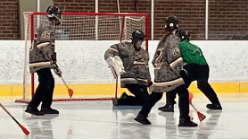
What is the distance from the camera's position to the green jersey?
8785 mm

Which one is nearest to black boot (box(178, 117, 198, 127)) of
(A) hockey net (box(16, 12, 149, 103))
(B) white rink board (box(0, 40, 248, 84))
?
(A) hockey net (box(16, 12, 149, 103))

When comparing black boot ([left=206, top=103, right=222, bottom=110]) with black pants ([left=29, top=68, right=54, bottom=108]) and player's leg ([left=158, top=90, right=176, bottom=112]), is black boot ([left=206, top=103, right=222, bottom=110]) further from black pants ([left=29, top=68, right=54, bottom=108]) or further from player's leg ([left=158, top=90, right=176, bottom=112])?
black pants ([left=29, top=68, right=54, bottom=108])

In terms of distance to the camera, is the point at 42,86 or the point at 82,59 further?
the point at 82,59

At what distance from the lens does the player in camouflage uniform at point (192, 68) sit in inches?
345

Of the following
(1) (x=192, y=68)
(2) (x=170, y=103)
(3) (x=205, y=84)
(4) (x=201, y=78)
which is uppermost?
(1) (x=192, y=68)

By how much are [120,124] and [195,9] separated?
6578 mm

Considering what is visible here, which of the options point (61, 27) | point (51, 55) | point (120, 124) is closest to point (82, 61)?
point (61, 27)

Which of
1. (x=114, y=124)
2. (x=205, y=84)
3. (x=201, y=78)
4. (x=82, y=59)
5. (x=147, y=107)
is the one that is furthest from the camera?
(x=82, y=59)

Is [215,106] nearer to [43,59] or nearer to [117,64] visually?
[117,64]

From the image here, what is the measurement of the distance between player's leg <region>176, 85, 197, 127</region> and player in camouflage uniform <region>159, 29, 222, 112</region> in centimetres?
12

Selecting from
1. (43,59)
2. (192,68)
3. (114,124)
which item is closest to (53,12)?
(43,59)

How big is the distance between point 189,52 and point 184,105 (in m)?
1.09

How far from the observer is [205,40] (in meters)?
14.4

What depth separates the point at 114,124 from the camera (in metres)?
8.71
